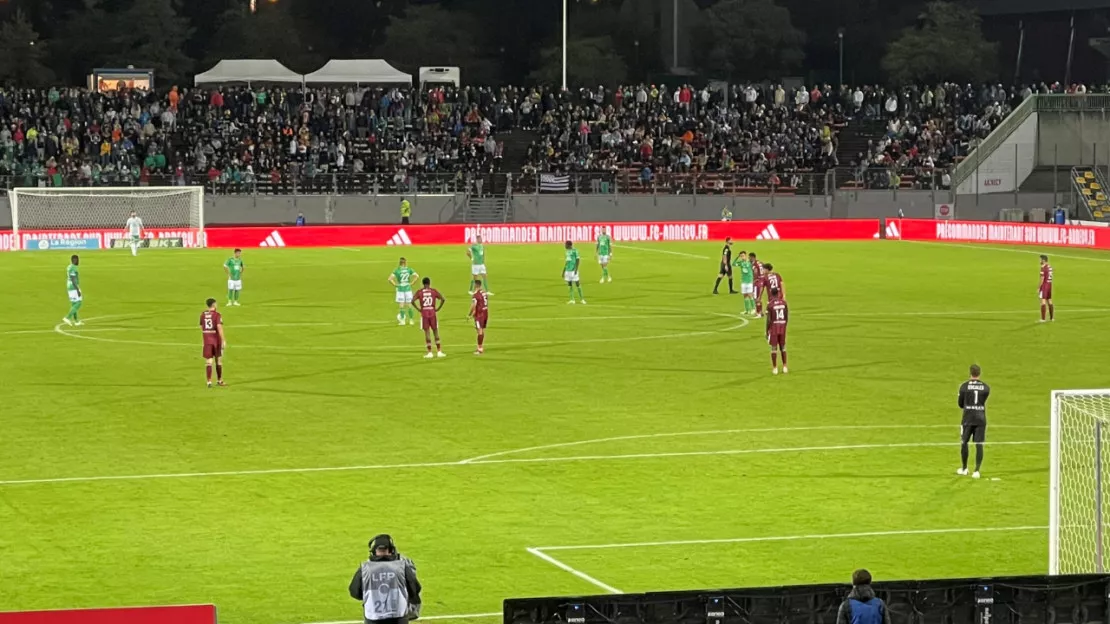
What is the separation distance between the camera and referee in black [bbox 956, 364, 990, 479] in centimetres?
2341

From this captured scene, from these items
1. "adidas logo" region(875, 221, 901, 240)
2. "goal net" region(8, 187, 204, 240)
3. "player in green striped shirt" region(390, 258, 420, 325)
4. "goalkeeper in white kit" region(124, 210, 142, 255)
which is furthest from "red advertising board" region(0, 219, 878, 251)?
"player in green striped shirt" region(390, 258, 420, 325)

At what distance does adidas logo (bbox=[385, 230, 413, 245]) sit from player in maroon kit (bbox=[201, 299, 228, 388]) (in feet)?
130

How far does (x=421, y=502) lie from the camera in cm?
2273

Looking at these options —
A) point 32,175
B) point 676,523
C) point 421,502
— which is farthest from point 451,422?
point 32,175

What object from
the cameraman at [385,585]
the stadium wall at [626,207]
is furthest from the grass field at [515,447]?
the stadium wall at [626,207]

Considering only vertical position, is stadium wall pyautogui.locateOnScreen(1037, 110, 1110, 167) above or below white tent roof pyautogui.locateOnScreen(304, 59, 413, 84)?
below

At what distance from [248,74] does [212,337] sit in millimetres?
56126

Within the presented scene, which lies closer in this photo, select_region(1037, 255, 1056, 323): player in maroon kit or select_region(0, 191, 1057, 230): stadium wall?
select_region(1037, 255, 1056, 323): player in maroon kit

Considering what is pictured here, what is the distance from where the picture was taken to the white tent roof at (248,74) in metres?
85.8

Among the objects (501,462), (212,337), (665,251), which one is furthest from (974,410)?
(665,251)

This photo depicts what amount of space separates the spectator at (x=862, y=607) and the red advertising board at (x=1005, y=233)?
60722mm

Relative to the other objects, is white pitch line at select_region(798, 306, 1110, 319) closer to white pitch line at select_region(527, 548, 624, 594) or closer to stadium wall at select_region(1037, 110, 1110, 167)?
white pitch line at select_region(527, 548, 624, 594)

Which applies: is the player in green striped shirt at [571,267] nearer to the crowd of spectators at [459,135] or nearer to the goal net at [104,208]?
the goal net at [104,208]

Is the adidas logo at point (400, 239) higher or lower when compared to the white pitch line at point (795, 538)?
higher
